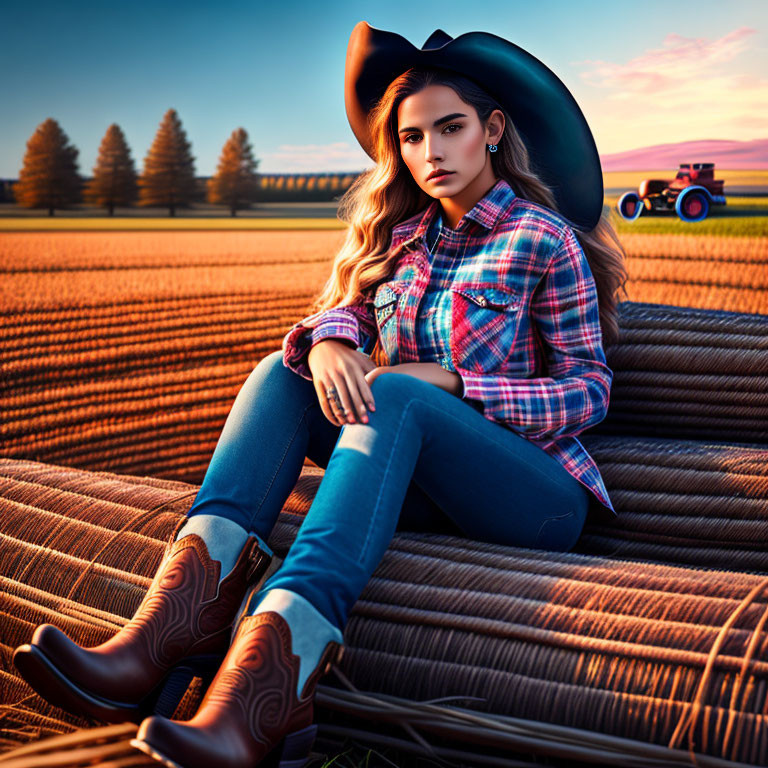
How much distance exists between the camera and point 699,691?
3.27 feet

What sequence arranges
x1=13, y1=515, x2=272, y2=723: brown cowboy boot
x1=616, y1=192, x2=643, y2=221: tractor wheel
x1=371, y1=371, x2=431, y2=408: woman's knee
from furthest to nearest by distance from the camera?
x1=616, y1=192, x2=643, y2=221: tractor wheel
x1=371, y1=371, x2=431, y2=408: woman's knee
x1=13, y1=515, x2=272, y2=723: brown cowboy boot

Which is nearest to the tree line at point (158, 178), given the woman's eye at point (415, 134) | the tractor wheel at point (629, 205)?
the tractor wheel at point (629, 205)

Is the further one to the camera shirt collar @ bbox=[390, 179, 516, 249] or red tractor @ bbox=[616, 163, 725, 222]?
red tractor @ bbox=[616, 163, 725, 222]

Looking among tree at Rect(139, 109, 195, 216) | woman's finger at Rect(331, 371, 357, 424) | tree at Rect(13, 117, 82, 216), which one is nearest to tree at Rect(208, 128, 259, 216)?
tree at Rect(139, 109, 195, 216)

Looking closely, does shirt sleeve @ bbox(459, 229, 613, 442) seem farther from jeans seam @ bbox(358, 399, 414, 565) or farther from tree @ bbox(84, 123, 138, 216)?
tree @ bbox(84, 123, 138, 216)

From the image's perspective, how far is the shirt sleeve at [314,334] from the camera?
4.82 ft

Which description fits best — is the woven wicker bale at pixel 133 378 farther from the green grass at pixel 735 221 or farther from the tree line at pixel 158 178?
the green grass at pixel 735 221

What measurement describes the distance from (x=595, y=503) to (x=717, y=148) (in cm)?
172

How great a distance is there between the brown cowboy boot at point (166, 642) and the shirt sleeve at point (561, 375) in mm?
488

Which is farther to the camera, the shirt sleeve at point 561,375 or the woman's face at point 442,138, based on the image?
the woman's face at point 442,138

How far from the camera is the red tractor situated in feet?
8.48

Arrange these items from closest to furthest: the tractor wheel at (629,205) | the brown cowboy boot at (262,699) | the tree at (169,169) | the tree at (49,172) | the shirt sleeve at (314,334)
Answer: the brown cowboy boot at (262,699) < the shirt sleeve at (314,334) < the tractor wheel at (629,205) < the tree at (49,172) < the tree at (169,169)

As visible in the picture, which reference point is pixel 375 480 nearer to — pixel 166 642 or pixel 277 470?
pixel 277 470

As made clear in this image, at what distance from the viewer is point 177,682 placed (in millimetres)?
1145
